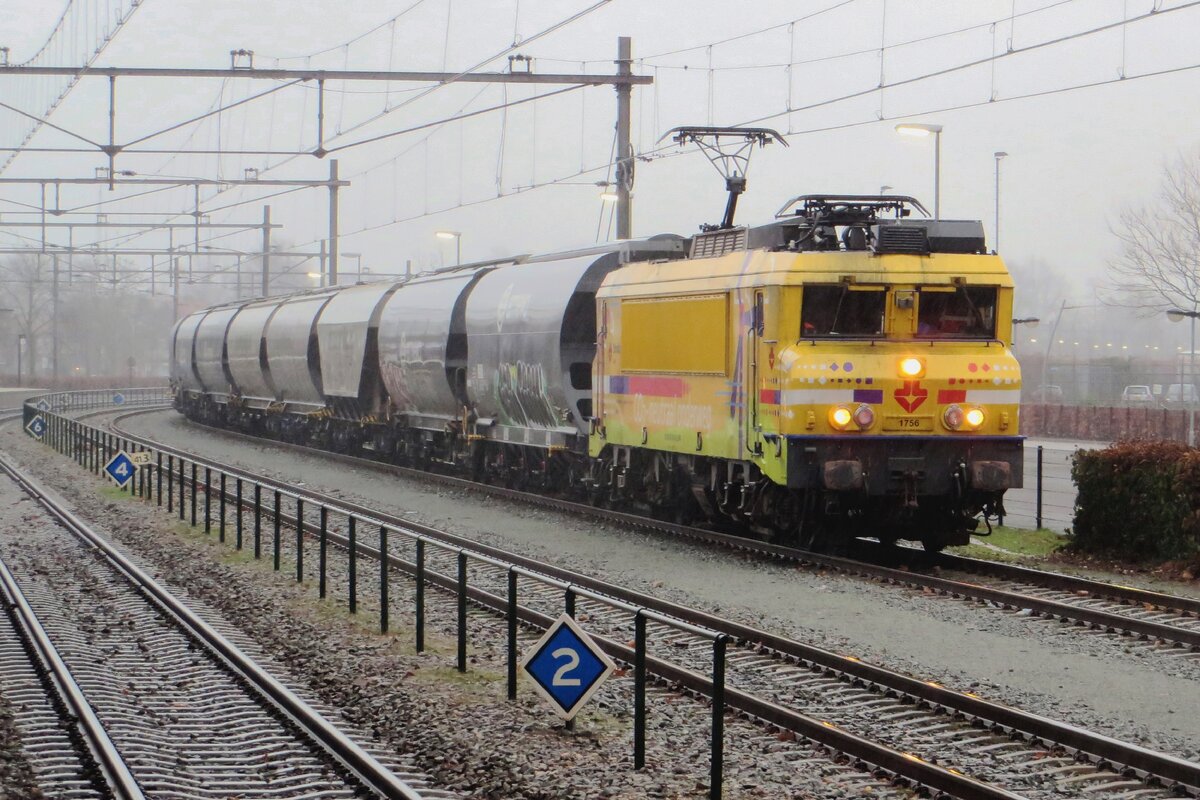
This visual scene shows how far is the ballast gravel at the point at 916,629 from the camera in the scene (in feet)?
31.8

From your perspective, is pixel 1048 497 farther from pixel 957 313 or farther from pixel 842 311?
pixel 842 311

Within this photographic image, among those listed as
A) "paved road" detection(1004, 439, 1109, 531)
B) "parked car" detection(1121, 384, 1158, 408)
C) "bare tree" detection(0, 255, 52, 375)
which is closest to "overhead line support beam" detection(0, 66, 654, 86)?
"paved road" detection(1004, 439, 1109, 531)

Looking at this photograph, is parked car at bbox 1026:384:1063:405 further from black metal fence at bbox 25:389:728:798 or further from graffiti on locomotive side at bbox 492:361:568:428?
black metal fence at bbox 25:389:728:798

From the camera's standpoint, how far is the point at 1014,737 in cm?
881

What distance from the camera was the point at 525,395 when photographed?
77.6ft

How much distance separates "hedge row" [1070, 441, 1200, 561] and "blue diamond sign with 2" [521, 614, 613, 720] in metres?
8.56

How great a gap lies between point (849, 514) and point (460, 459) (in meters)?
12.8

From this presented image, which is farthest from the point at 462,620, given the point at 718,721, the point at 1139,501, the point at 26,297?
the point at 26,297

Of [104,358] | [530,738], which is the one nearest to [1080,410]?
[530,738]

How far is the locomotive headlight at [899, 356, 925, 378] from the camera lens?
51.8 feet

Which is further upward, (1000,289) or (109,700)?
(1000,289)

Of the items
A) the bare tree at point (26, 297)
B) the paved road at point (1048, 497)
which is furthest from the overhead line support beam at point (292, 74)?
the bare tree at point (26, 297)

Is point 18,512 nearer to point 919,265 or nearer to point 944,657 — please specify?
point 919,265

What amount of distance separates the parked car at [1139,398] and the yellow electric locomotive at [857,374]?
32505 mm
